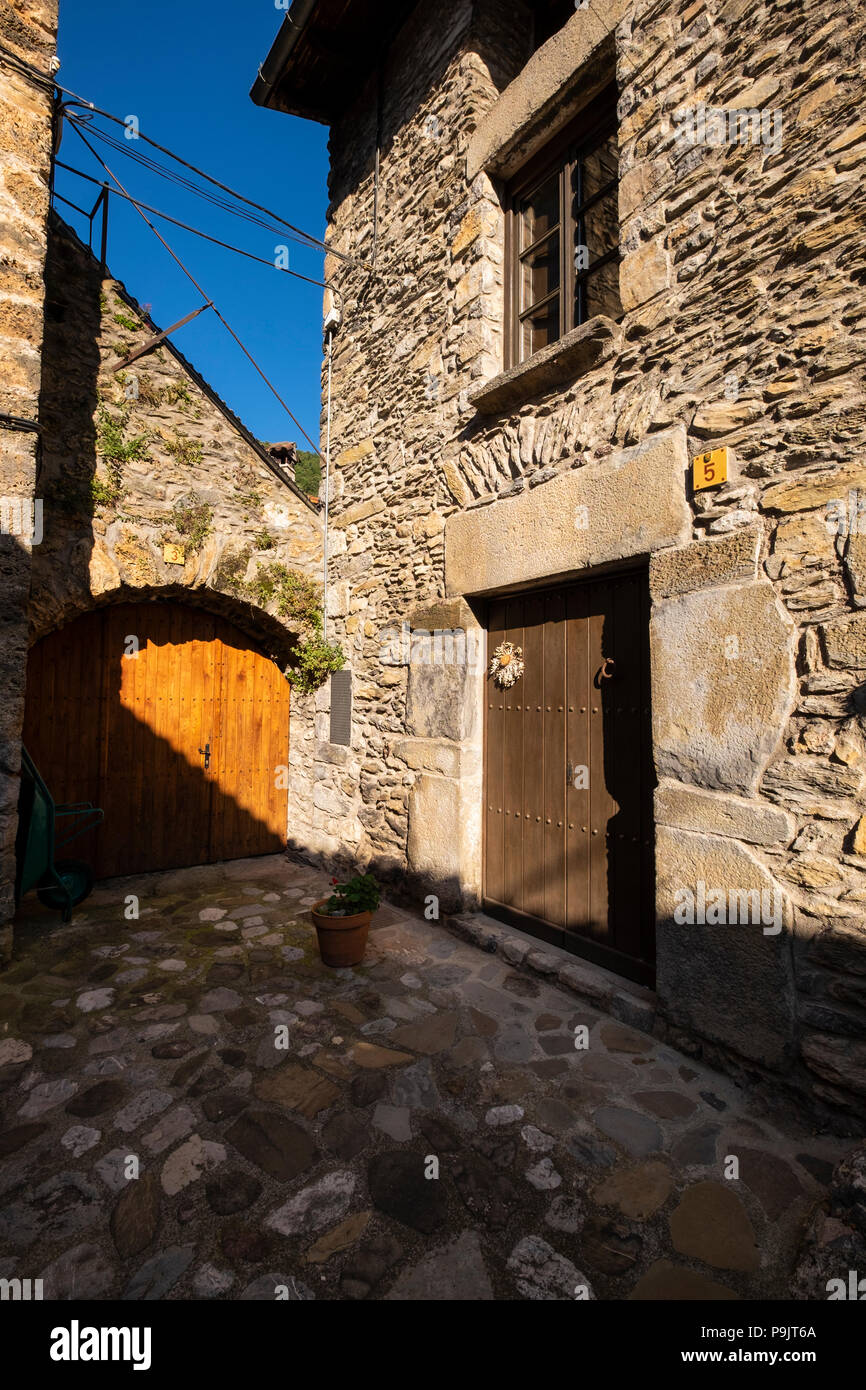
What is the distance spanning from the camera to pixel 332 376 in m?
5.15

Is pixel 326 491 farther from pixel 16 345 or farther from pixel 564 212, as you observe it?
pixel 564 212

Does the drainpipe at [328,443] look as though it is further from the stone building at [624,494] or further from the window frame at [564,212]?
the window frame at [564,212]

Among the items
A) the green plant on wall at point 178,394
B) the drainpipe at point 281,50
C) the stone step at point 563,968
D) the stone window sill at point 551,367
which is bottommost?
the stone step at point 563,968

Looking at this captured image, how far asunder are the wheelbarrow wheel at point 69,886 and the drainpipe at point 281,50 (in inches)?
246

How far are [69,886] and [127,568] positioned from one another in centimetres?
217

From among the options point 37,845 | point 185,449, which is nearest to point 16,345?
point 185,449

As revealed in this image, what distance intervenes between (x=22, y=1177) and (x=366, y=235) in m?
5.89

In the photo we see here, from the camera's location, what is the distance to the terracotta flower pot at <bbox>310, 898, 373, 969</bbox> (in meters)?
3.15

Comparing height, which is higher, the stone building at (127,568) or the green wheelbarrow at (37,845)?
the stone building at (127,568)

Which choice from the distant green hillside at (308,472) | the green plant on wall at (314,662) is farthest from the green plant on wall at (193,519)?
the distant green hillside at (308,472)

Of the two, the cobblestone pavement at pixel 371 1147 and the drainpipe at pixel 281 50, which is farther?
the drainpipe at pixel 281 50

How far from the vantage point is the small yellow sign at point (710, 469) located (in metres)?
2.29
